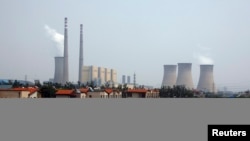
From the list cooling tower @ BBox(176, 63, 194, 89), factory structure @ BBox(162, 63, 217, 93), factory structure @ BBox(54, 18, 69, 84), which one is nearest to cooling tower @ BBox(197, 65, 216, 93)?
factory structure @ BBox(162, 63, 217, 93)

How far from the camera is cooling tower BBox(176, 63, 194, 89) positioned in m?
101

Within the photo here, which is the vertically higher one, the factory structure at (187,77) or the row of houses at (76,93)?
the factory structure at (187,77)

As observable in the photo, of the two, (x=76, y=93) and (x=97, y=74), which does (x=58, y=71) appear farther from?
(x=76, y=93)

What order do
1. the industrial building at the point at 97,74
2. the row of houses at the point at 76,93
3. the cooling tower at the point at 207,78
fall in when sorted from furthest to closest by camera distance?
the industrial building at the point at 97,74 < the cooling tower at the point at 207,78 < the row of houses at the point at 76,93

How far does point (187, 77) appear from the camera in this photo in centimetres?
10106

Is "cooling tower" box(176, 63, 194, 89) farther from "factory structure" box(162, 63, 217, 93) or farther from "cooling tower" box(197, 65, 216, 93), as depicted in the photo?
"cooling tower" box(197, 65, 216, 93)

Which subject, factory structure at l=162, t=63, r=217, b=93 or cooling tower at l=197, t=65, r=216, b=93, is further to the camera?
cooling tower at l=197, t=65, r=216, b=93

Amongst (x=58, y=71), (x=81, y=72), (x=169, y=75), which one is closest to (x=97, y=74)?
(x=81, y=72)

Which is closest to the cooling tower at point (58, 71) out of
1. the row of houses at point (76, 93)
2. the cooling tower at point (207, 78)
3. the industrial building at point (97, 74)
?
the industrial building at point (97, 74)

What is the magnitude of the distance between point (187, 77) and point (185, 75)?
863 millimetres

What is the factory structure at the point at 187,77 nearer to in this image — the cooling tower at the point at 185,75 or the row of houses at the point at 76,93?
the cooling tower at the point at 185,75

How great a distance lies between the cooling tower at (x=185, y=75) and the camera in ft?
330
